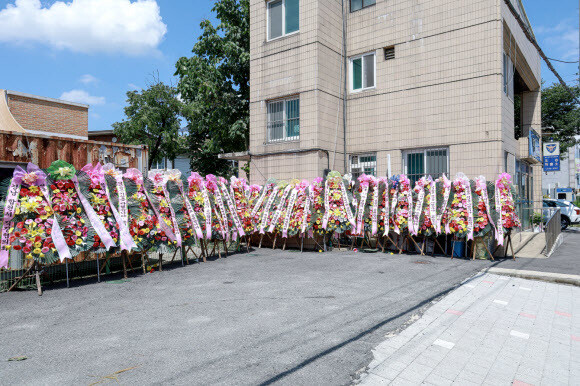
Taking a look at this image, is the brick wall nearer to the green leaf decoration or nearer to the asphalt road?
the green leaf decoration

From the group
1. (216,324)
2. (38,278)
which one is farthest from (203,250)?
(216,324)

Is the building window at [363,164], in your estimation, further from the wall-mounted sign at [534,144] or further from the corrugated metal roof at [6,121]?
the corrugated metal roof at [6,121]

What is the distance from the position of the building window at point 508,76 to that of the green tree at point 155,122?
58.6 feet

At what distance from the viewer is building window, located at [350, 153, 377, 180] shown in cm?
1463

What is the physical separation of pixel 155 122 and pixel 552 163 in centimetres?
2195

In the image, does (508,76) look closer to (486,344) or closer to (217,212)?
(217,212)

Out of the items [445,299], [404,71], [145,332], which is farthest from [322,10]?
[145,332]

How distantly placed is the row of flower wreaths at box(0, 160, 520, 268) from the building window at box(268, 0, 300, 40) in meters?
6.00

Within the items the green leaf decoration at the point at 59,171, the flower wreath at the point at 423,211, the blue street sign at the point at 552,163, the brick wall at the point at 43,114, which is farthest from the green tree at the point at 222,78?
the blue street sign at the point at 552,163

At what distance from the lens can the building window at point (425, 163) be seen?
13227mm

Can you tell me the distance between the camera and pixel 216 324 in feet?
17.1

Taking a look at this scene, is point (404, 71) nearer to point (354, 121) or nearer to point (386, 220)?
point (354, 121)

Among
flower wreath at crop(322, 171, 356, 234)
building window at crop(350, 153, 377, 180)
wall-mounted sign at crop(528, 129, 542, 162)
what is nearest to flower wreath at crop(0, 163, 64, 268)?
flower wreath at crop(322, 171, 356, 234)

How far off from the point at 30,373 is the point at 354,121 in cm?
1283
